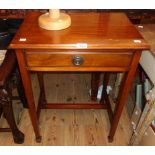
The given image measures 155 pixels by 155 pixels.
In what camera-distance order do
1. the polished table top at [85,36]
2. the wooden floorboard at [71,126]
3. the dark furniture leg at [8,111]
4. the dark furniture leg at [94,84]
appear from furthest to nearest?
the dark furniture leg at [94,84] < the wooden floorboard at [71,126] < the dark furniture leg at [8,111] < the polished table top at [85,36]

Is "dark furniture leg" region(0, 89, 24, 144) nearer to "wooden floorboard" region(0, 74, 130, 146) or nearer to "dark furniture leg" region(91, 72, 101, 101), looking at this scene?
"wooden floorboard" region(0, 74, 130, 146)

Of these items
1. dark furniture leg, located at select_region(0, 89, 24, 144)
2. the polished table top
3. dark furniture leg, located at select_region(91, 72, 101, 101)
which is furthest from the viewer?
dark furniture leg, located at select_region(91, 72, 101, 101)

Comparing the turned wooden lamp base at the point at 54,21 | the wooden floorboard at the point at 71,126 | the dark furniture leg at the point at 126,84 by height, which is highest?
the turned wooden lamp base at the point at 54,21

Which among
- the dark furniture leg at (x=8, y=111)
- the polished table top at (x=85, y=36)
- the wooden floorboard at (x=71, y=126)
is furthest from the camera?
the wooden floorboard at (x=71, y=126)

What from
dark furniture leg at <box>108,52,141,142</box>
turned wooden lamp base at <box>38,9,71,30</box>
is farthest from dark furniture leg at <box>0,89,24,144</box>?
dark furniture leg at <box>108,52,141,142</box>

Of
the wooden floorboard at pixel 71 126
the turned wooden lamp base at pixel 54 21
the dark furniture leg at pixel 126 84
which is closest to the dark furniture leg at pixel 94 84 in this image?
the wooden floorboard at pixel 71 126

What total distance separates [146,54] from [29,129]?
0.87m

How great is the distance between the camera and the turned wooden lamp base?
79 centimetres

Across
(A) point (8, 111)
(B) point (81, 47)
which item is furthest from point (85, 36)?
(A) point (8, 111)

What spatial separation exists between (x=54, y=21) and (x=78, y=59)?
0.19 metres

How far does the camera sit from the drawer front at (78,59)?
0.78 meters

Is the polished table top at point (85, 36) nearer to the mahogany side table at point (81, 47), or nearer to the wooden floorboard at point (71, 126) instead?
the mahogany side table at point (81, 47)

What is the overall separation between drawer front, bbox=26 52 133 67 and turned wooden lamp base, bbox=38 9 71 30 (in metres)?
0.12

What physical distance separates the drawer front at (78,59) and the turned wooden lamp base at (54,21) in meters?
0.12
